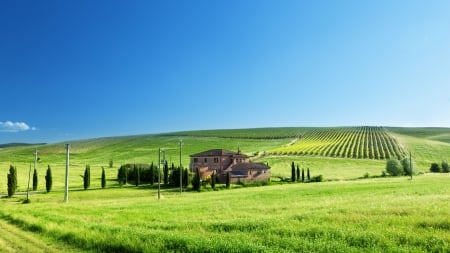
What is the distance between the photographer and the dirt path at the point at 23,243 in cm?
1634

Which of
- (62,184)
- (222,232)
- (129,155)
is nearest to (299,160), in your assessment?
(62,184)

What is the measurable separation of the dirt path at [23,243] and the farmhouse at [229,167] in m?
60.6

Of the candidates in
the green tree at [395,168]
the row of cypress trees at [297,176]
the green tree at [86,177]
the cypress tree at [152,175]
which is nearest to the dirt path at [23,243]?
the green tree at [86,177]

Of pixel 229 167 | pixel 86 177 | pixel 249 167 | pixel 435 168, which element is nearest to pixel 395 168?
pixel 435 168

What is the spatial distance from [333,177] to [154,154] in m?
96.5

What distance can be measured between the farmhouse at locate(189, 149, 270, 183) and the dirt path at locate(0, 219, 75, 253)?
6056cm

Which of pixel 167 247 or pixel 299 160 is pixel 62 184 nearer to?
pixel 299 160

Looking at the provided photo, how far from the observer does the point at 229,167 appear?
98.6 metres

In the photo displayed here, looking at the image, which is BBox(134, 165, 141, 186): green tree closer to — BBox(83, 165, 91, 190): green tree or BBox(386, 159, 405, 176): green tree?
BBox(83, 165, 91, 190): green tree

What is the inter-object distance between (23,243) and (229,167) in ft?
268

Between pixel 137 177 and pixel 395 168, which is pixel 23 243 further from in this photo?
pixel 395 168

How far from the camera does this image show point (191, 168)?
358 feet

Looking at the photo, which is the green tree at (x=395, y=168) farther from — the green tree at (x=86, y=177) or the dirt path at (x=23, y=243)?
the dirt path at (x=23, y=243)

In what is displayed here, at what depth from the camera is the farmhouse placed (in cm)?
9145
